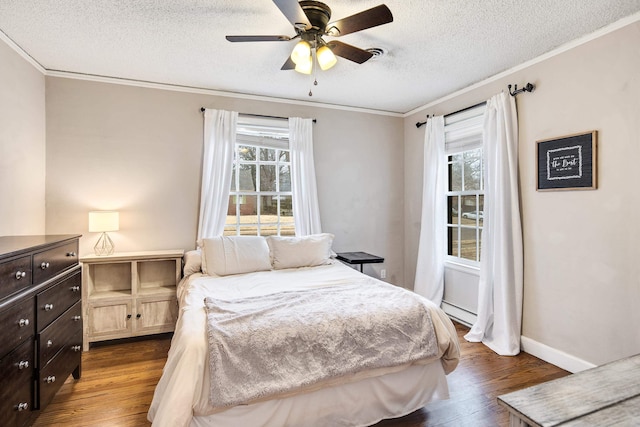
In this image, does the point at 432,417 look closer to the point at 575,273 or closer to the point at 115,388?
the point at 575,273

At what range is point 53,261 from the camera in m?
1.97

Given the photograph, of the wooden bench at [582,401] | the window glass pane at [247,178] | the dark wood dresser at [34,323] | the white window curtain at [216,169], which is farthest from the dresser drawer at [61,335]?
the wooden bench at [582,401]

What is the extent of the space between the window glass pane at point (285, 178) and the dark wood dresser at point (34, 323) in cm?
220

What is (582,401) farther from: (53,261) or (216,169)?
(216,169)

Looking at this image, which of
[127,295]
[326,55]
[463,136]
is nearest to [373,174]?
[463,136]

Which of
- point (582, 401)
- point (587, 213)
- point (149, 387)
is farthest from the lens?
point (587, 213)

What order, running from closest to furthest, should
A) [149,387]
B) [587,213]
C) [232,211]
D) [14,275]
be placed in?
[14,275] → [149,387] → [587,213] → [232,211]

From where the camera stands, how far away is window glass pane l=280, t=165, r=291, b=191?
397 cm

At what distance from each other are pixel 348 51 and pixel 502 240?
2.14 meters

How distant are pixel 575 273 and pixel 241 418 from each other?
2622mm

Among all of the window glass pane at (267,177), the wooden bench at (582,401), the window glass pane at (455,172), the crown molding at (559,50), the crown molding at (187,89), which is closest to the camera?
the wooden bench at (582,401)

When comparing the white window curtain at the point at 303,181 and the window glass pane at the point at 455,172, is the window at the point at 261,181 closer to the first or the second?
the white window curtain at the point at 303,181

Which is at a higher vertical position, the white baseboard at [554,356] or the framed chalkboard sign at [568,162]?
the framed chalkboard sign at [568,162]

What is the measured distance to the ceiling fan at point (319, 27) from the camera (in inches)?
67.2
